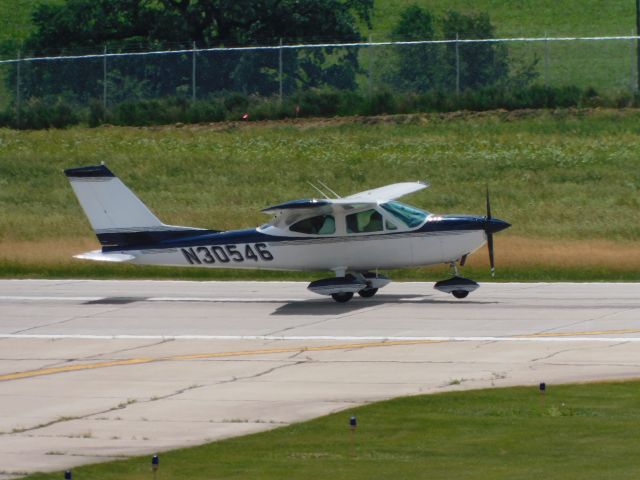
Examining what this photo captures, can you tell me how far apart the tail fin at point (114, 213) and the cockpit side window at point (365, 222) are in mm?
3324

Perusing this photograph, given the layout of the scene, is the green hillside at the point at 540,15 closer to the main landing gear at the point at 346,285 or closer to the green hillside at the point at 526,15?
the green hillside at the point at 526,15

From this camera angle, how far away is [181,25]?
61.2m

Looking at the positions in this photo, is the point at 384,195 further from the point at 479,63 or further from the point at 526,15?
the point at 526,15

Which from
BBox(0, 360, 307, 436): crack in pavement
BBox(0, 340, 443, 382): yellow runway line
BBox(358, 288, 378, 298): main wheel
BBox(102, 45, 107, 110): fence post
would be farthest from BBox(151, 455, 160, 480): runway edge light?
BBox(102, 45, 107, 110): fence post

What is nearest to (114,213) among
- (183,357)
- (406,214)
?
(406,214)

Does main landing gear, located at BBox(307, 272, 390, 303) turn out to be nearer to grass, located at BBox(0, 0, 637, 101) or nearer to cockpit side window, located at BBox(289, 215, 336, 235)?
cockpit side window, located at BBox(289, 215, 336, 235)

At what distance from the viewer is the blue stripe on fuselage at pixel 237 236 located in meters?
27.2

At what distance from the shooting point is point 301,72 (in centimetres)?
5525

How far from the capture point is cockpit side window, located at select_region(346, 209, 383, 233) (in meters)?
27.8

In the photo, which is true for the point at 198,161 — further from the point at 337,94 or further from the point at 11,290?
the point at 11,290

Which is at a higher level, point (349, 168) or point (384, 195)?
point (384, 195)

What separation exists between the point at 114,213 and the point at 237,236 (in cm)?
265

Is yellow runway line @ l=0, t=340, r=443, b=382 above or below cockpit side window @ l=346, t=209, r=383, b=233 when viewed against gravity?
below

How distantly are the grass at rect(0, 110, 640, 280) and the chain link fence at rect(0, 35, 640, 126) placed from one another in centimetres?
142
